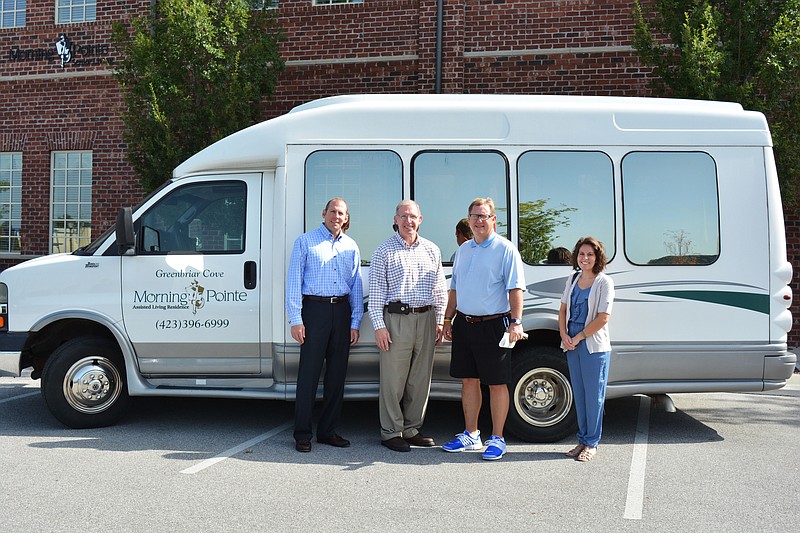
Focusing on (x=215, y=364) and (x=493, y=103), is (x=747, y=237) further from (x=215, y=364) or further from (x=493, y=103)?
(x=215, y=364)

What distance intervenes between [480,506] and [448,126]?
9.74ft

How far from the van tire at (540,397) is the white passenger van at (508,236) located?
0.6 inches

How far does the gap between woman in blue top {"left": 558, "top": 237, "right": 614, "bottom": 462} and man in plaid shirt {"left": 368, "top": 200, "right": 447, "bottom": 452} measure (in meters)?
0.95

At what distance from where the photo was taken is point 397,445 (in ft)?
19.0

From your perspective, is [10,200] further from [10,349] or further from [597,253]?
[597,253]

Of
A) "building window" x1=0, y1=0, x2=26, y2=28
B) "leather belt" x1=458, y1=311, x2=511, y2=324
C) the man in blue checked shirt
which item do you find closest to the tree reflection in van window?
"leather belt" x1=458, y1=311, x2=511, y2=324

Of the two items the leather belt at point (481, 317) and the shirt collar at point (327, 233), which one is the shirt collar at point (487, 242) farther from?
the shirt collar at point (327, 233)

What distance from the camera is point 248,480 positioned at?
16.4 feet

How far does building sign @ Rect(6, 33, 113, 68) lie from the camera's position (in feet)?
44.0

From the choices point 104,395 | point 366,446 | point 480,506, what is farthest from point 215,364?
point 480,506

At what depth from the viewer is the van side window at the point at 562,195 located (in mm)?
6070

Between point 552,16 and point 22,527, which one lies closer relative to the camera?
point 22,527

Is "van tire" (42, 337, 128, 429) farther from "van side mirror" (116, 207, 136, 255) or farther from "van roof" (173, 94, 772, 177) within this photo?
"van roof" (173, 94, 772, 177)

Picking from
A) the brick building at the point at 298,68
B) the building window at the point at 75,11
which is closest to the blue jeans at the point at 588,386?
the brick building at the point at 298,68
